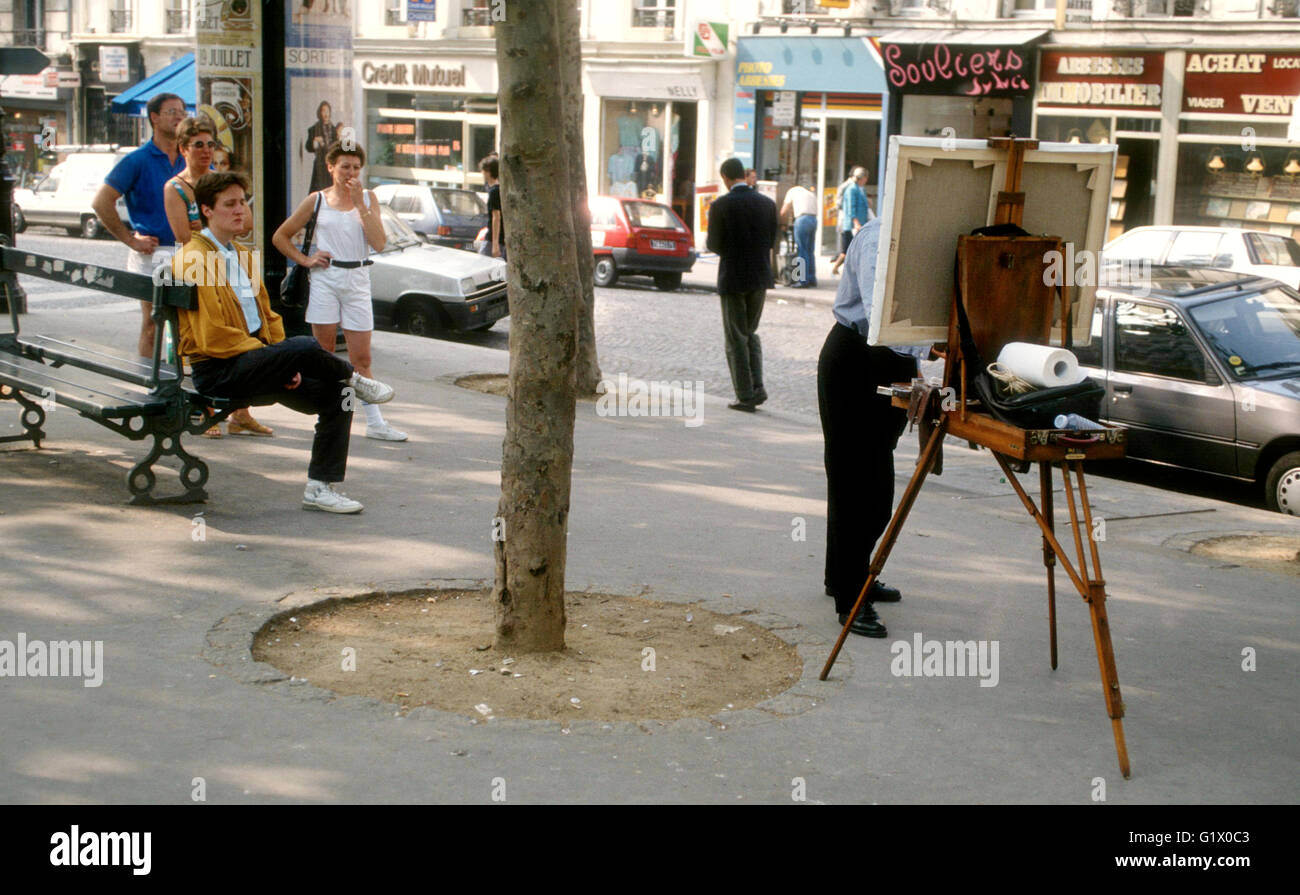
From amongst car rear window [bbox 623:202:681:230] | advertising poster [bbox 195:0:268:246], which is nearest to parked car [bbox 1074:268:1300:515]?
advertising poster [bbox 195:0:268:246]

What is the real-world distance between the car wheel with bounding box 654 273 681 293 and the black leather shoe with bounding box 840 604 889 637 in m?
19.0

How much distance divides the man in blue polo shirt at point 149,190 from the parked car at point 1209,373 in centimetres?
663

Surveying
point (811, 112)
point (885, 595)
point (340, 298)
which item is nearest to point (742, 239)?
point (340, 298)

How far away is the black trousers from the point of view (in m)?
6.07

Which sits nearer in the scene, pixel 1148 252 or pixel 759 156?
pixel 1148 252

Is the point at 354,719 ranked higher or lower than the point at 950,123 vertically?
lower

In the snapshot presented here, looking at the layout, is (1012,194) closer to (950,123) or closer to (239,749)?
(239,749)

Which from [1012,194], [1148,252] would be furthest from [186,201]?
[1148,252]

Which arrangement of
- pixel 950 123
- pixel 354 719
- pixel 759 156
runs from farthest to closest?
pixel 759 156 < pixel 950 123 < pixel 354 719

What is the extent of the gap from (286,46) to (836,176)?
70.1 feet

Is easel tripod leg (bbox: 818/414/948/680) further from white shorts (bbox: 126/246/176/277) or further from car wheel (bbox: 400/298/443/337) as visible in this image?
car wheel (bbox: 400/298/443/337)

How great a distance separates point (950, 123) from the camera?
30531 mm
